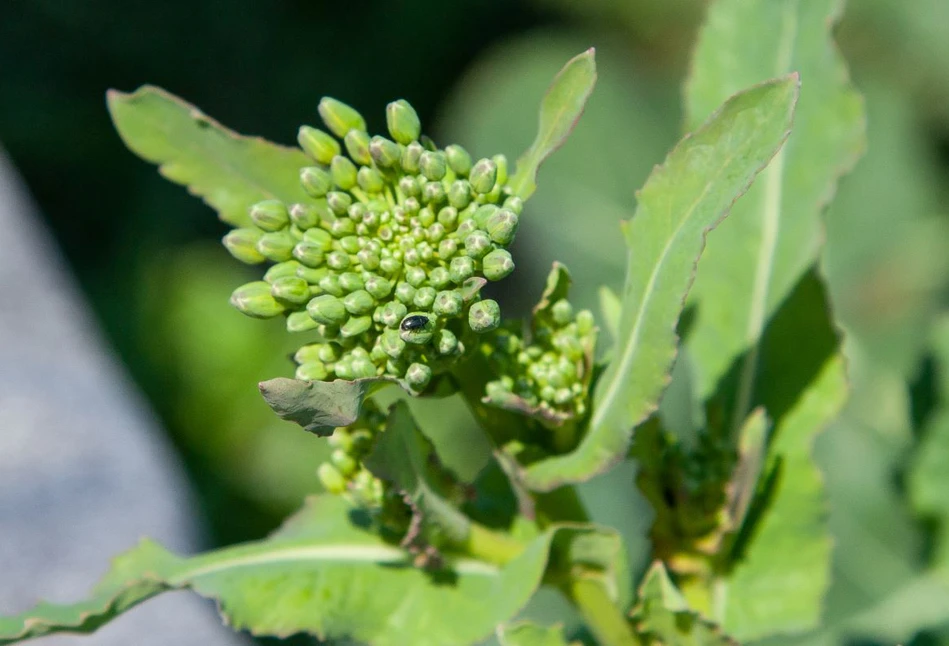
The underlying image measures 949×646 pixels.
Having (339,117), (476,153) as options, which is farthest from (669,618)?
(476,153)

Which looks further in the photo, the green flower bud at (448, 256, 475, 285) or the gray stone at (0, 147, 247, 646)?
the gray stone at (0, 147, 247, 646)

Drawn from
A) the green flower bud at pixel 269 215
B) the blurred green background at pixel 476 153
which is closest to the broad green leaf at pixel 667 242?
the green flower bud at pixel 269 215

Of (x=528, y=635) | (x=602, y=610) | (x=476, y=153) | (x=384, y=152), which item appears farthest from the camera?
(x=476, y=153)

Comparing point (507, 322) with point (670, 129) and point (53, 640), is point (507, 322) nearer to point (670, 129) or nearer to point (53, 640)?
point (53, 640)

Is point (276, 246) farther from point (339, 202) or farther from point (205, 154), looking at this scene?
point (205, 154)

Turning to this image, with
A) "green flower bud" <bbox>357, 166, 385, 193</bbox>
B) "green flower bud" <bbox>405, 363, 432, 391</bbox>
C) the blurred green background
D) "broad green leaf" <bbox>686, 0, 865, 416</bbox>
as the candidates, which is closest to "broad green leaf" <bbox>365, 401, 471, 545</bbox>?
"green flower bud" <bbox>405, 363, 432, 391</bbox>

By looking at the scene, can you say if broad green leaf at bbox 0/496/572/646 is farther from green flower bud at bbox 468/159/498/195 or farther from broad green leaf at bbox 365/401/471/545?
green flower bud at bbox 468/159/498/195
